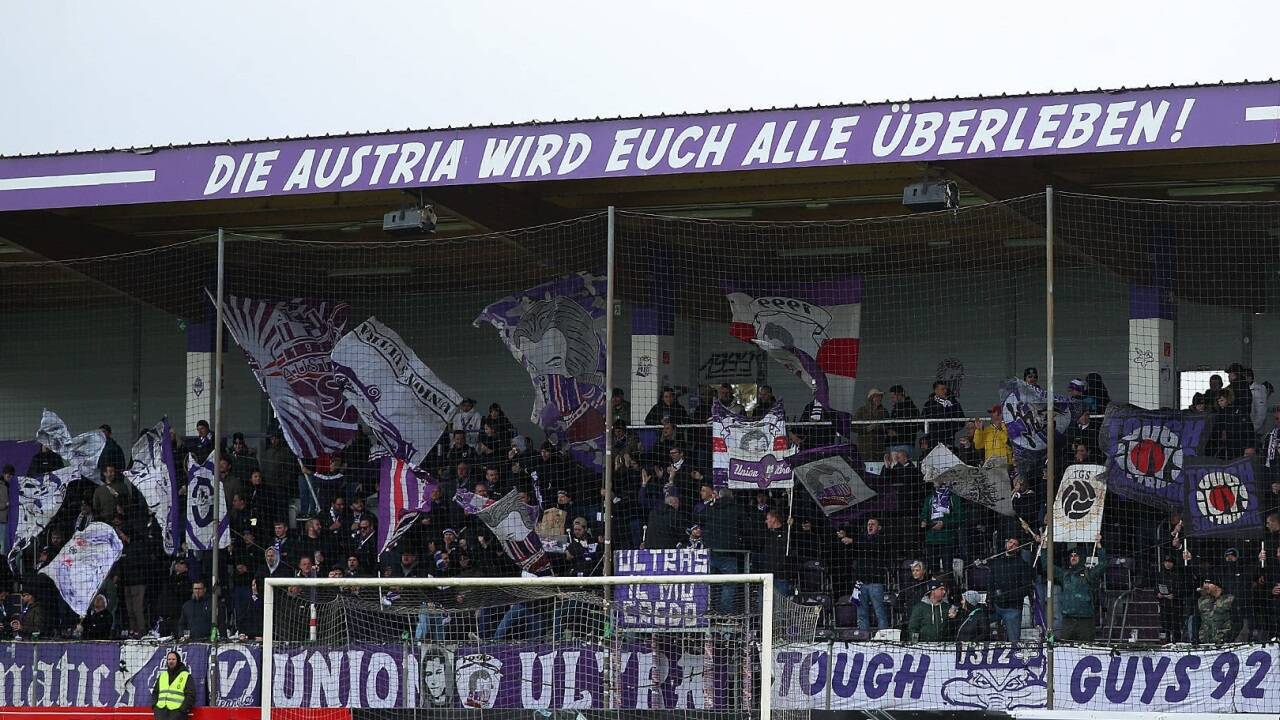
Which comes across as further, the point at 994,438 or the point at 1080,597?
the point at 994,438

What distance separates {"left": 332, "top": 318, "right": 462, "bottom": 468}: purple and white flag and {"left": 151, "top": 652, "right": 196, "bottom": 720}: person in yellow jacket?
2802mm

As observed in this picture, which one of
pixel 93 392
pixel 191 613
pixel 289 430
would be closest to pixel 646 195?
pixel 289 430

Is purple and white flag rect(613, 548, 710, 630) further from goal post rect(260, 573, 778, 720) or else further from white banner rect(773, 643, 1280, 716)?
white banner rect(773, 643, 1280, 716)

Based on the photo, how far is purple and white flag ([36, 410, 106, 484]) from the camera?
1814cm

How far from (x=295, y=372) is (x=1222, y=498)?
8.66 metres

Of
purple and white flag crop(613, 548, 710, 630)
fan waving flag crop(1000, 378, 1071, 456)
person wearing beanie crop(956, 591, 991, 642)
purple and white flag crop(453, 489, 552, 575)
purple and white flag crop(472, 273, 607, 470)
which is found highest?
purple and white flag crop(472, 273, 607, 470)

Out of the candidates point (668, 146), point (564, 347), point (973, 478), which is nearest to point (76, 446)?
point (564, 347)

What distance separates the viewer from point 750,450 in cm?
1578

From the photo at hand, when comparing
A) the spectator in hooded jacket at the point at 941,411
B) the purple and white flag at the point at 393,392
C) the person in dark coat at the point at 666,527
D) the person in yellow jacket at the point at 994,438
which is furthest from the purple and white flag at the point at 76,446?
the person in yellow jacket at the point at 994,438

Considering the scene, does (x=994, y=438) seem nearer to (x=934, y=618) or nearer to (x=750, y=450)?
(x=934, y=618)

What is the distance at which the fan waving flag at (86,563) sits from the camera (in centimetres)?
1708

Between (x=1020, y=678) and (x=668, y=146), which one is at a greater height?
(x=668, y=146)

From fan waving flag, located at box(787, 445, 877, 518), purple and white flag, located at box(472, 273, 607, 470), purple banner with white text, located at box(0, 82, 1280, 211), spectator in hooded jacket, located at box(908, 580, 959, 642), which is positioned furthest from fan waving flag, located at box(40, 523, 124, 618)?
spectator in hooded jacket, located at box(908, 580, 959, 642)

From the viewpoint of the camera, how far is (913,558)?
52.2ft
